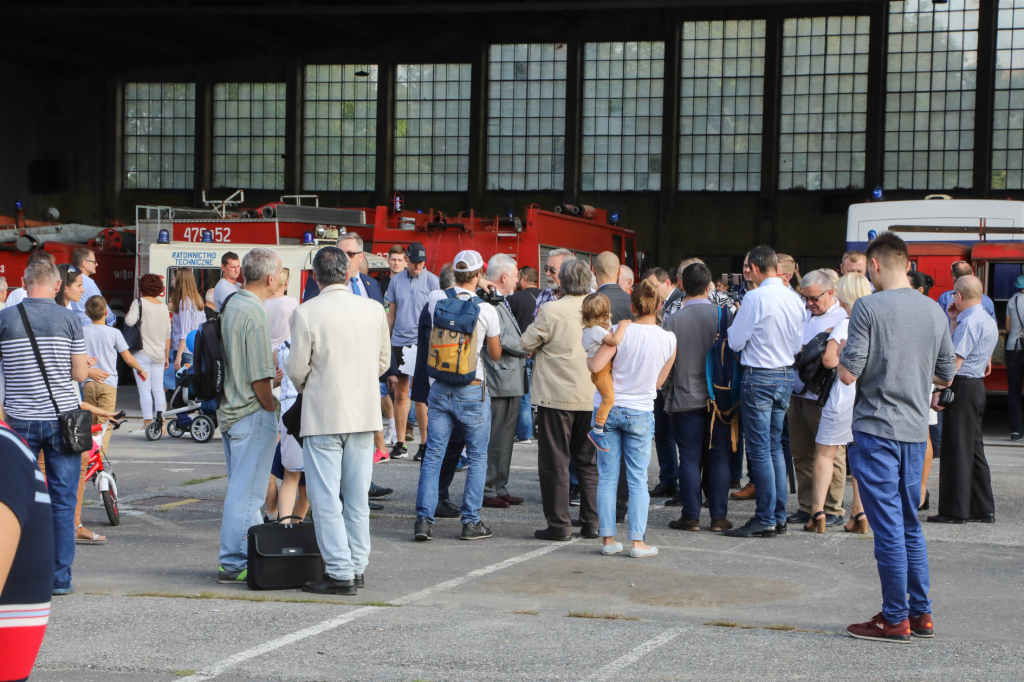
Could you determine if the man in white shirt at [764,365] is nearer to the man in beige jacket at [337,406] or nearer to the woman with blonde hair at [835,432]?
the woman with blonde hair at [835,432]

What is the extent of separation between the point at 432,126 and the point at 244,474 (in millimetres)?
23687

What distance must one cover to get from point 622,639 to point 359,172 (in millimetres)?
25342

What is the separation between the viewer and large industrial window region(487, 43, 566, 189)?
28375 millimetres

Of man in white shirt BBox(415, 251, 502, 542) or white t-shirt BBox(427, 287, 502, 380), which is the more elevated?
white t-shirt BBox(427, 287, 502, 380)

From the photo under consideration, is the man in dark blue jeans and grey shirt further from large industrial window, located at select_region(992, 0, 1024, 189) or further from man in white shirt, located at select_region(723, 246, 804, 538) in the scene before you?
large industrial window, located at select_region(992, 0, 1024, 189)

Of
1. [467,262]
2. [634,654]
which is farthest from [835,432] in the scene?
[634,654]

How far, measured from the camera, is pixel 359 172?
29.6 metres

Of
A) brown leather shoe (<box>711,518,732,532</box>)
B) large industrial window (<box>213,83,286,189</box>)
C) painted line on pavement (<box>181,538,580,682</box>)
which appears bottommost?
painted line on pavement (<box>181,538,580,682</box>)

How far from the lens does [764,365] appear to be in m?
7.72

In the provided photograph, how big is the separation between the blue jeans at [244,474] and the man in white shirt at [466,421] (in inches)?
55.8

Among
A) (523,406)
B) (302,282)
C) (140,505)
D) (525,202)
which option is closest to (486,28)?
(525,202)

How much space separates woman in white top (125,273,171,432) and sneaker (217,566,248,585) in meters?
7.01

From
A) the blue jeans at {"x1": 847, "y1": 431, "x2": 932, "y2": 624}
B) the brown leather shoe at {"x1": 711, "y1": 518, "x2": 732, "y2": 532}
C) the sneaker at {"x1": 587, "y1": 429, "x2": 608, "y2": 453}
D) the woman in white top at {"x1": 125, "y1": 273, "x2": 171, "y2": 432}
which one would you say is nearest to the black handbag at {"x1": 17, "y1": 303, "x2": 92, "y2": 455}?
the sneaker at {"x1": 587, "y1": 429, "x2": 608, "y2": 453}

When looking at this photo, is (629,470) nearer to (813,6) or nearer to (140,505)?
(140,505)
